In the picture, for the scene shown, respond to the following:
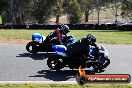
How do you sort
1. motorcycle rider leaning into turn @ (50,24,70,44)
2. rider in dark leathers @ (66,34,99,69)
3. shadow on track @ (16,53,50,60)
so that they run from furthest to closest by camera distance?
1. motorcycle rider leaning into turn @ (50,24,70,44)
2. shadow on track @ (16,53,50,60)
3. rider in dark leathers @ (66,34,99,69)

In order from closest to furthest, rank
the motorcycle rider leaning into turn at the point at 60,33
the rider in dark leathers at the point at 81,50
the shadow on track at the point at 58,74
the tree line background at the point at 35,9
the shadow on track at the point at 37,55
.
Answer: the shadow on track at the point at 58,74, the rider in dark leathers at the point at 81,50, the shadow on track at the point at 37,55, the motorcycle rider leaning into turn at the point at 60,33, the tree line background at the point at 35,9

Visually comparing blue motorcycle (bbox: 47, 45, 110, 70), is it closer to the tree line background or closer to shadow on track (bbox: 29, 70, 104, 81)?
shadow on track (bbox: 29, 70, 104, 81)

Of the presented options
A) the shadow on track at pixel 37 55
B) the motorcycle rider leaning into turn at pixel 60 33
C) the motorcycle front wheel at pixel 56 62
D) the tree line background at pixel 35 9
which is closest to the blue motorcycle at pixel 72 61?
the motorcycle front wheel at pixel 56 62

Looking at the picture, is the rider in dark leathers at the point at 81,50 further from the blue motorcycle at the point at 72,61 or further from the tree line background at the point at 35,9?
the tree line background at the point at 35,9

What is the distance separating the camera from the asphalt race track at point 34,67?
12.6 m

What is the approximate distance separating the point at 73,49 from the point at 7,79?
9.28ft

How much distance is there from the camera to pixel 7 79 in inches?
473

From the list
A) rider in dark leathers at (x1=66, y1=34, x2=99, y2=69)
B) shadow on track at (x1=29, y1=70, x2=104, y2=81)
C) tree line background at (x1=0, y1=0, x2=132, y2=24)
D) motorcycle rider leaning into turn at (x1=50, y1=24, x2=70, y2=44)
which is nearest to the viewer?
shadow on track at (x1=29, y1=70, x2=104, y2=81)

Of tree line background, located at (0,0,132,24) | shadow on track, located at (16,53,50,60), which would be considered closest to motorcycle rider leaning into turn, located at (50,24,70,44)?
shadow on track, located at (16,53,50,60)

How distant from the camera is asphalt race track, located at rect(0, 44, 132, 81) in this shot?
494 inches

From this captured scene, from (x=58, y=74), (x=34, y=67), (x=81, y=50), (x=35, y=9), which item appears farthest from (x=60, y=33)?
(x=35, y=9)

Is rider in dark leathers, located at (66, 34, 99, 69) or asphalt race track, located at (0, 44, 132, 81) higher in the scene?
rider in dark leathers, located at (66, 34, 99, 69)

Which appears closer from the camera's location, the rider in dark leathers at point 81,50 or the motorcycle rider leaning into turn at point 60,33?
the rider in dark leathers at point 81,50

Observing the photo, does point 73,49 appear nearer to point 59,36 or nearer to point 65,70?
point 65,70
